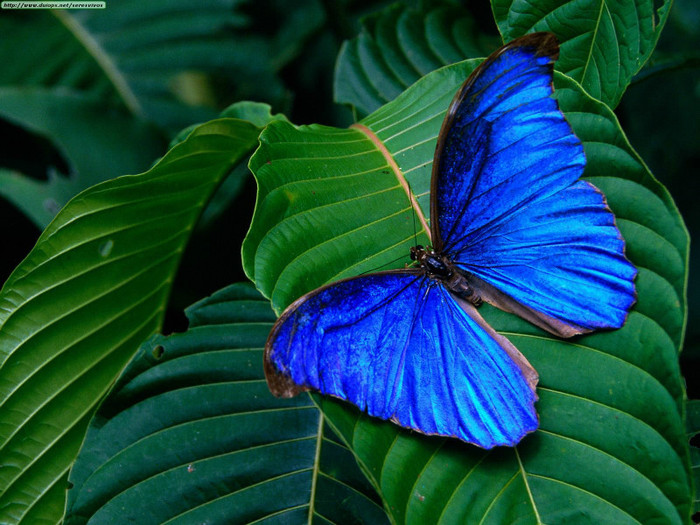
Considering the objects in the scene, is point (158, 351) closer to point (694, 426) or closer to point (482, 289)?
point (482, 289)

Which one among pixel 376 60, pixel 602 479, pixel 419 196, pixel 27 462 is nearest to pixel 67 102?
pixel 376 60

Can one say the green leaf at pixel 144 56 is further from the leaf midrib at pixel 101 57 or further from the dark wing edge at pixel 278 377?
the dark wing edge at pixel 278 377

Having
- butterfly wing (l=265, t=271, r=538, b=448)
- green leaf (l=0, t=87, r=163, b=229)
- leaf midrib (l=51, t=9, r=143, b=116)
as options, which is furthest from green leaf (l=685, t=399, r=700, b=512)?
leaf midrib (l=51, t=9, r=143, b=116)

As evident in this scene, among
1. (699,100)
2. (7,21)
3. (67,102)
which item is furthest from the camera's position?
(699,100)

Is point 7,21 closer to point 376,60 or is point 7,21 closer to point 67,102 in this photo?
point 67,102

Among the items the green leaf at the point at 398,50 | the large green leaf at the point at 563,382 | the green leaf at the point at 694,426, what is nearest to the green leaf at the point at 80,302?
the large green leaf at the point at 563,382

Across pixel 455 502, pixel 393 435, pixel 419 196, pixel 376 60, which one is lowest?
pixel 455 502
